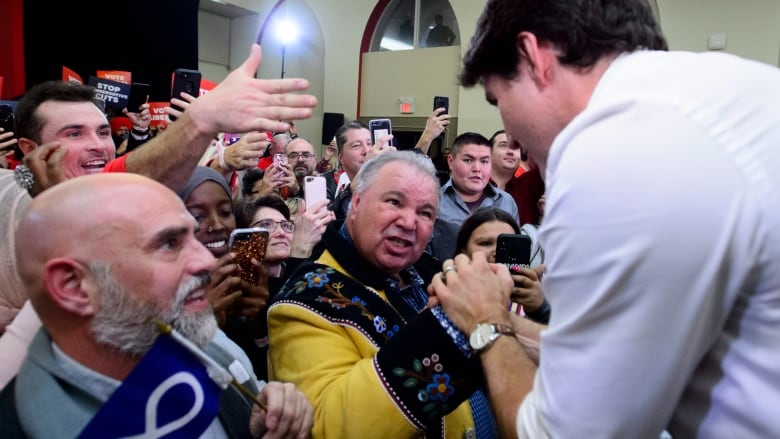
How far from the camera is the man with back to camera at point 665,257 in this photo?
0.70 metres

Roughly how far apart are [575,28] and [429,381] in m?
0.72

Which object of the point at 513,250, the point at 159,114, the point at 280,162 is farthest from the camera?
the point at 159,114

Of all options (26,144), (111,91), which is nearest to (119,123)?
(111,91)

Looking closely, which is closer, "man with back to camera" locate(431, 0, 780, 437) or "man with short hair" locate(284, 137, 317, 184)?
"man with back to camera" locate(431, 0, 780, 437)

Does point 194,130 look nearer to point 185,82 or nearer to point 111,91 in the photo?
point 185,82

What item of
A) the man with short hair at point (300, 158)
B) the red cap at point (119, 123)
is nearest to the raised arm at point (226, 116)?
the man with short hair at point (300, 158)

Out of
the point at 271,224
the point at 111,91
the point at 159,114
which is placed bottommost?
the point at 271,224

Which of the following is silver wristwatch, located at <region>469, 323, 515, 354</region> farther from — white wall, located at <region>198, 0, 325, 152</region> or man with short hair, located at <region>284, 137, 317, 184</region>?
white wall, located at <region>198, 0, 325, 152</region>

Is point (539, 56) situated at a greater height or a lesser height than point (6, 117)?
greater

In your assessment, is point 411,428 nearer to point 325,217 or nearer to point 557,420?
point 557,420

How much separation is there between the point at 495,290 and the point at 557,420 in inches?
15.8

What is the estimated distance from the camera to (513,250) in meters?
1.70

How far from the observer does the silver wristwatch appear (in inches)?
43.0

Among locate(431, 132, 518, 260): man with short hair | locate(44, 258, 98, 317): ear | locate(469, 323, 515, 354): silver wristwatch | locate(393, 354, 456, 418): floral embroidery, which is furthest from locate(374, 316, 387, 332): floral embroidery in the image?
locate(431, 132, 518, 260): man with short hair
